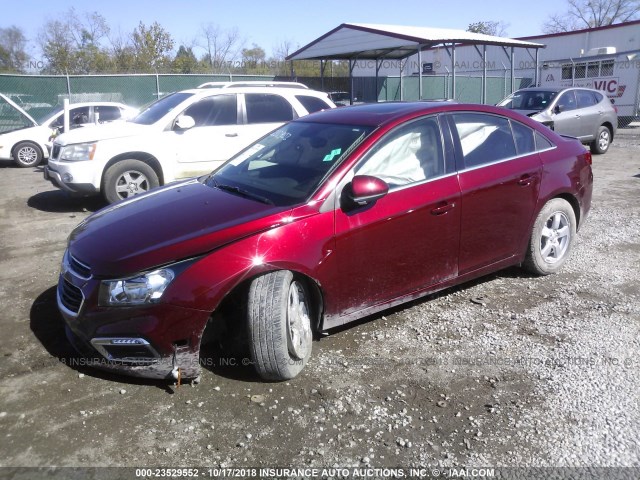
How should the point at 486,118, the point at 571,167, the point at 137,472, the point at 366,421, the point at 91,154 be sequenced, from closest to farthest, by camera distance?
the point at 137,472 < the point at 366,421 < the point at 486,118 < the point at 571,167 < the point at 91,154

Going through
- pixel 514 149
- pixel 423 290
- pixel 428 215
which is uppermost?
pixel 514 149

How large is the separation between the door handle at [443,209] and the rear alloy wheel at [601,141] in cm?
1174

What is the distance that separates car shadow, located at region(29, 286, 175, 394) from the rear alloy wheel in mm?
13322

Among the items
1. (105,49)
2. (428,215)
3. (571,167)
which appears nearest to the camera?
(428,215)

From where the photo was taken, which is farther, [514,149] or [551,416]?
[514,149]

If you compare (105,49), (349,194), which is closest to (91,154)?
(349,194)

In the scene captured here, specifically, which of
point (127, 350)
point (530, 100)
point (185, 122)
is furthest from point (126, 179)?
point (530, 100)

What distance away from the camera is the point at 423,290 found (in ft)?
13.2

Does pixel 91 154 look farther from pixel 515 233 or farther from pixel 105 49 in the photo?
pixel 105 49

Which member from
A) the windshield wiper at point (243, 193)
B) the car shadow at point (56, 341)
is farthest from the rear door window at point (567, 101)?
the car shadow at point (56, 341)

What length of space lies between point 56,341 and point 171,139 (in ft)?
15.1

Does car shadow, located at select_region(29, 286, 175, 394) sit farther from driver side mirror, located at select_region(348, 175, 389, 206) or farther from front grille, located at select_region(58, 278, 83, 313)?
driver side mirror, located at select_region(348, 175, 389, 206)

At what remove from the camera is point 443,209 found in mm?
3967

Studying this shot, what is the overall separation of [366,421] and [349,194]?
1.38m
